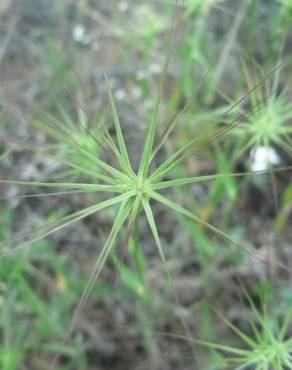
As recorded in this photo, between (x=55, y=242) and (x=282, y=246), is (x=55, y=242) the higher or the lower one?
the higher one

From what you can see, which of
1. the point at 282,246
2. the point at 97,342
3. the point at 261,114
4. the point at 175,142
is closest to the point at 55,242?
the point at 97,342

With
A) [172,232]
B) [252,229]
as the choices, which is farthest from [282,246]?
[172,232]

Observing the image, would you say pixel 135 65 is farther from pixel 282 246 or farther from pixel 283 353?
pixel 283 353

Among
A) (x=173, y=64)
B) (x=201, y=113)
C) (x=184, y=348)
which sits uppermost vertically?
(x=173, y=64)

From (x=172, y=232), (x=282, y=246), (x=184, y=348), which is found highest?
(x=172, y=232)

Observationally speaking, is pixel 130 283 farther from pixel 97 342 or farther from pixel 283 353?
pixel 283 353

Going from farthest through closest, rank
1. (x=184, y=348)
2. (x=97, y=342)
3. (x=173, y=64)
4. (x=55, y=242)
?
(x=173, y=64), (x=55, y=242), (x=97, y=342), (x=184, y=348)

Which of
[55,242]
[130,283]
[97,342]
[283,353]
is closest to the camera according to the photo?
[283,353]

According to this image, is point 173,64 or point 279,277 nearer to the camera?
point 279,277

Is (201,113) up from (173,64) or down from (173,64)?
down

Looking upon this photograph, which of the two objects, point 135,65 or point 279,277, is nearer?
point 279,277
